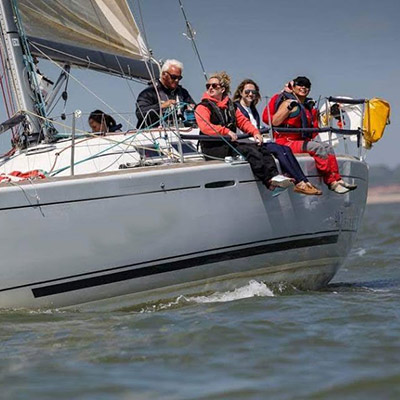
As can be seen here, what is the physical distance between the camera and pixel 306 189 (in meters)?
7.85

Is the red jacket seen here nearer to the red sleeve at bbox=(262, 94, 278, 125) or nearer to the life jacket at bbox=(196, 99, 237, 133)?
the life jacket at bbox=(196, 99, 237, 133)

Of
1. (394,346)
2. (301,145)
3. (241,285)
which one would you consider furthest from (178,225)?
(394,346)

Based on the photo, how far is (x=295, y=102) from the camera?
845 cm

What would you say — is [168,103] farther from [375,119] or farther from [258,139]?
[375,119]

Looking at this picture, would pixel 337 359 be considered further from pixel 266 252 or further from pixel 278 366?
pixel 266 252

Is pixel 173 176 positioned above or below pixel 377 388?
above

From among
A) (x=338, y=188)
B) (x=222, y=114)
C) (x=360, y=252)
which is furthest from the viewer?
(x=360, y=252)

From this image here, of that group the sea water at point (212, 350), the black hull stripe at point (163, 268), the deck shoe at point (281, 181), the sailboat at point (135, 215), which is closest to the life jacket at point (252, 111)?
the sailboat at point (135, 215)

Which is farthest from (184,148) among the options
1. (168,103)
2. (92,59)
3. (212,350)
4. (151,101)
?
(212,350)

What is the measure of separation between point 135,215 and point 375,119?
3.04 m

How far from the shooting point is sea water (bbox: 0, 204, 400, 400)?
4.88 m

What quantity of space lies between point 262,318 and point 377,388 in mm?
1890

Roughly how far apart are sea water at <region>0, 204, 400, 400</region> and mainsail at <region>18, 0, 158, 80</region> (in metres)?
3.24

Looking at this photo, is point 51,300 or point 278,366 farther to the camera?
point 51,300
